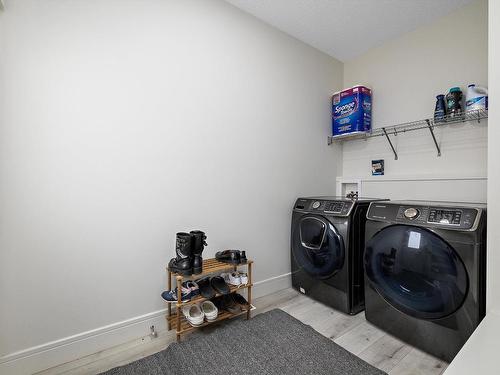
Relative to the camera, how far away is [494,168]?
1024mm

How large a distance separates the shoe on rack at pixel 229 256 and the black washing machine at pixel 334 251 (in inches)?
24.1

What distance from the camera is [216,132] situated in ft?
5.59

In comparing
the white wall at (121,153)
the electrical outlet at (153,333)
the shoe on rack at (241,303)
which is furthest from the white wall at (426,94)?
the electrical outlet at (153,333)

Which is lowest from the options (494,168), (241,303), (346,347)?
(346,347)

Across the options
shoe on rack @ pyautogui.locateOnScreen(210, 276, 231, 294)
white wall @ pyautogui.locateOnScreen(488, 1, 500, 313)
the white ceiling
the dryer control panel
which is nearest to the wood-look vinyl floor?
shoe on rack @ pyautogui.locateOnScreen(210, 276, 231, 294)

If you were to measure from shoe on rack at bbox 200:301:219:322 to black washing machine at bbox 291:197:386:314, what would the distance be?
803 millimetres

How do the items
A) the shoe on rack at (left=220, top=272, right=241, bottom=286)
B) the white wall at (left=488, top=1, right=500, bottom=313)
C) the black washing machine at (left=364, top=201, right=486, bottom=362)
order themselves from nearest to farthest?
the white wall at (left=488, top=1, right=500, bottom=313)
the black washing machine at (left=364, top=201, right=486, bottom=362)
the shoe on rack at (left=220, top=272, right=241, bottom=286)

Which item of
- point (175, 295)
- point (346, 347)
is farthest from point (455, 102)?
point (175, 295)

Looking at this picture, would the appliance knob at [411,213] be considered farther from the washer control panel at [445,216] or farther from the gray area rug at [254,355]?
the gray area rug at [254,355]

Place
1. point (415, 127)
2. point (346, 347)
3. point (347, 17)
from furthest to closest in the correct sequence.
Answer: point (415, 127)
point (347, 17)
point (346, 347)

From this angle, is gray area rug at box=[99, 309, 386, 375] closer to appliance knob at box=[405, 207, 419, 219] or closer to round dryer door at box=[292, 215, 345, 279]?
round dryer door at box=[292, 215, 345, 279]

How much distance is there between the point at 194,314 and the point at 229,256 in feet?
1.30

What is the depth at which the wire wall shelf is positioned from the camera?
164cm

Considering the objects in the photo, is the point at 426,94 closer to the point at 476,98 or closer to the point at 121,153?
the point at 476,98
